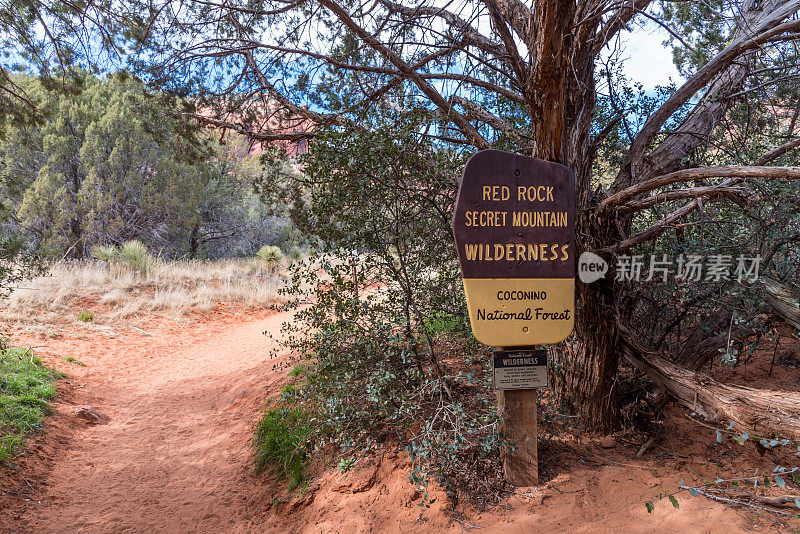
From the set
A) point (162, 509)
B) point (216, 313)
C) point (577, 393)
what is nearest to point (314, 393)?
point (162, 509)

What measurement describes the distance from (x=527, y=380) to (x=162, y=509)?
370 centimetres

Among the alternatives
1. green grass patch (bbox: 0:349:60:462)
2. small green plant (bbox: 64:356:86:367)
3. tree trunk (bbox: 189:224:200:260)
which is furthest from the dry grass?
tree trunk (bbox: 189:224:200:260)

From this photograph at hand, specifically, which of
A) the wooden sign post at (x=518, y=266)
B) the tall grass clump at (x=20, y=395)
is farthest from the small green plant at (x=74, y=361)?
the wooden sign post at (x=518, y=266)

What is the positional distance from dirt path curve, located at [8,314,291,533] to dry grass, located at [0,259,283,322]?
5.59ft

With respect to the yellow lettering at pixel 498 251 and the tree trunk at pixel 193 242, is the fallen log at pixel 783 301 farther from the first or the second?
the tree trunk at pixel 193 242

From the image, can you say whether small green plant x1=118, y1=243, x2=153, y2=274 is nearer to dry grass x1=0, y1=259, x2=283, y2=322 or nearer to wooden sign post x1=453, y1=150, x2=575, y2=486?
dry grass x1=0, y1=259, x2=283, y2=322

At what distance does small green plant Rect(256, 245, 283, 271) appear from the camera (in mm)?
17078

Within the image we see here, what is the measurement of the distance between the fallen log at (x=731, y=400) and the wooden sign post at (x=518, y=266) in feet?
3.21

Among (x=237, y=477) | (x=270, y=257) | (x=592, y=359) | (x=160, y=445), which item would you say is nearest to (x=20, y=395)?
(x=160, y=445)

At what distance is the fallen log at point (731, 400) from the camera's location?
9.04 ft

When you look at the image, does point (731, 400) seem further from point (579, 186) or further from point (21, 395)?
point (21, 395)

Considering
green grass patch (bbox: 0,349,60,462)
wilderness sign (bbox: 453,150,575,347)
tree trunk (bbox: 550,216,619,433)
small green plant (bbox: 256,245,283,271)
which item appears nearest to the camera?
wilderness sign (bbox: 453,150,575,347)

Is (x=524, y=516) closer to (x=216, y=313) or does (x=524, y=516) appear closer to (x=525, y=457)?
(x=525, y=457)

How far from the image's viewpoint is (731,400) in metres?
3.01
